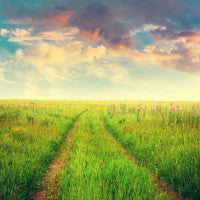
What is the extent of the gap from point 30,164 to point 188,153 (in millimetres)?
4613

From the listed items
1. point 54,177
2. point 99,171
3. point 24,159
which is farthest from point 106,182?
point 24,159

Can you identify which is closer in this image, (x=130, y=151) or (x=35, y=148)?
(x=35, y=148)

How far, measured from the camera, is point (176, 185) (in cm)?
581

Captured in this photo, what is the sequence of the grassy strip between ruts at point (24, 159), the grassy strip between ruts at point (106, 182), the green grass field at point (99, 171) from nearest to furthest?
the grassy strip between ruts at point (106, 182), the green grass field at point (99, 171), the grassy strip between ruts at point (24, 159)

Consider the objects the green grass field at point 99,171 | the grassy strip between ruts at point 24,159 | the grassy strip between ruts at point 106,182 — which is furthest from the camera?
the grassy strip between ruts at point 24,159

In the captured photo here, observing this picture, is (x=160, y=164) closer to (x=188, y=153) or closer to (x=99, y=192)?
(x=188, y=153)

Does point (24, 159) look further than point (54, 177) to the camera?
Yes

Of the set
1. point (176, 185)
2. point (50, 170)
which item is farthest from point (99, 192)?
point (50, 170)

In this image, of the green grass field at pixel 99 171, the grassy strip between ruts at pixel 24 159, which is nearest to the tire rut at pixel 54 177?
the green grass field at pixel 99 171

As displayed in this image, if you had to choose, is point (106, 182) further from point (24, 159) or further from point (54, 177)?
point (24, 159)

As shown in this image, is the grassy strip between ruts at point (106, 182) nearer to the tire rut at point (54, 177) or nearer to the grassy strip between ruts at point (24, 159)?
the tire rut at point (54, 177)

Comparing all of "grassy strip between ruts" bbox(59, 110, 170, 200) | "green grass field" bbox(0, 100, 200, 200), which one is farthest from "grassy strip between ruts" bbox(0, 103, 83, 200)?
"grassy strip between ruts" bbox(59, 110, 170, 200)

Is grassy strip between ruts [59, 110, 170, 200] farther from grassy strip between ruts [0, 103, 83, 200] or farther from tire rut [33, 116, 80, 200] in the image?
grassy strip between ruts [0, 103, 83, 200]

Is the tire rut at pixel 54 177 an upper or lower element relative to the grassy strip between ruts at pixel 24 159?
lower
